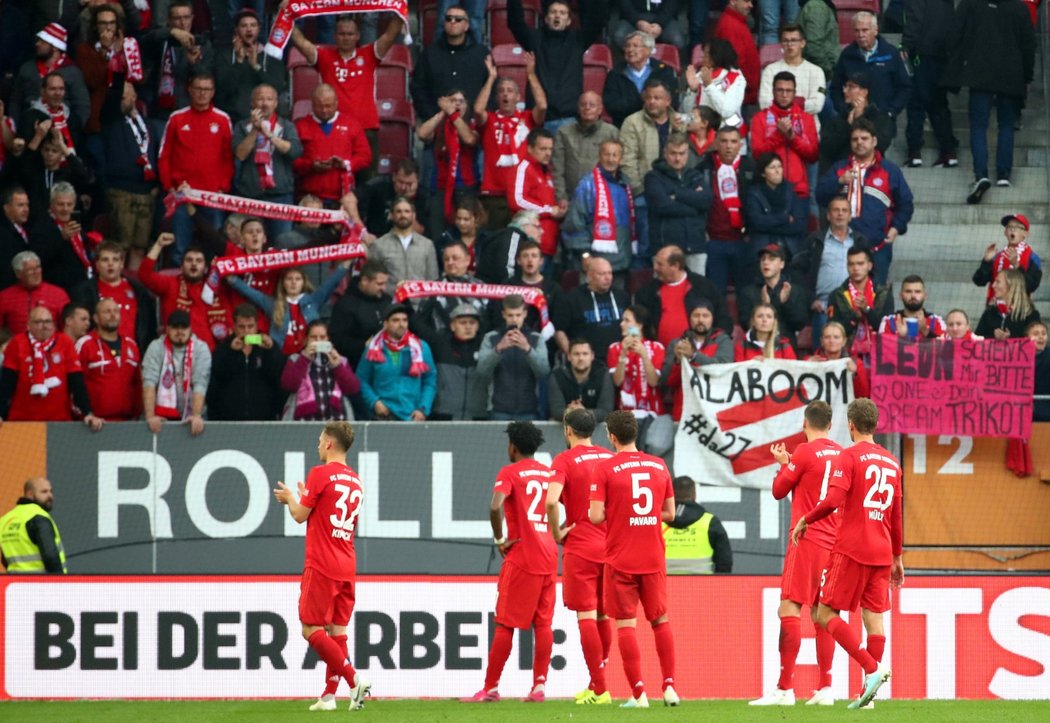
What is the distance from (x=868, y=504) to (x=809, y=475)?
0.42 metres

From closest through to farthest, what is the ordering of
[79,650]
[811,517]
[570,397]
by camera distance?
[811,517] < [79,650] < [570,397]

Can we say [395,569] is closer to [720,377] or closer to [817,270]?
[720,377]

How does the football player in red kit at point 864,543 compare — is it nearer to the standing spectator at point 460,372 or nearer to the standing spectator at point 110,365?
the standing spectator at point 460,372

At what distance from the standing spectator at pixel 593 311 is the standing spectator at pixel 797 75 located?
296cm

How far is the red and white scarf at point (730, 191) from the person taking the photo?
1656 centimetres

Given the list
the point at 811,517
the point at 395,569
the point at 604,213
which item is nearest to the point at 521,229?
the point at 604,213

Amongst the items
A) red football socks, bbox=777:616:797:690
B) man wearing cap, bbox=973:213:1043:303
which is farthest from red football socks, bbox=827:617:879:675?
man wearing cap, bbox=973:213:1043:303

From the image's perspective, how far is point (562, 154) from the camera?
17.0 metres

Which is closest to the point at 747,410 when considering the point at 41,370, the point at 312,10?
the point at 41,370

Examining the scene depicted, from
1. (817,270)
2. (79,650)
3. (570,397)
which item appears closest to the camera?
(79,650)

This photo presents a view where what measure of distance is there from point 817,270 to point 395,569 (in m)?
4.52

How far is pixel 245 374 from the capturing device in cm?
1520

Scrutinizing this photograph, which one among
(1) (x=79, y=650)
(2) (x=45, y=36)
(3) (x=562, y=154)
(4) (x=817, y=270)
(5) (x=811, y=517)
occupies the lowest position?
(1) (x=79, y=650)

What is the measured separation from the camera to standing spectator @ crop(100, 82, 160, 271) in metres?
16.7
